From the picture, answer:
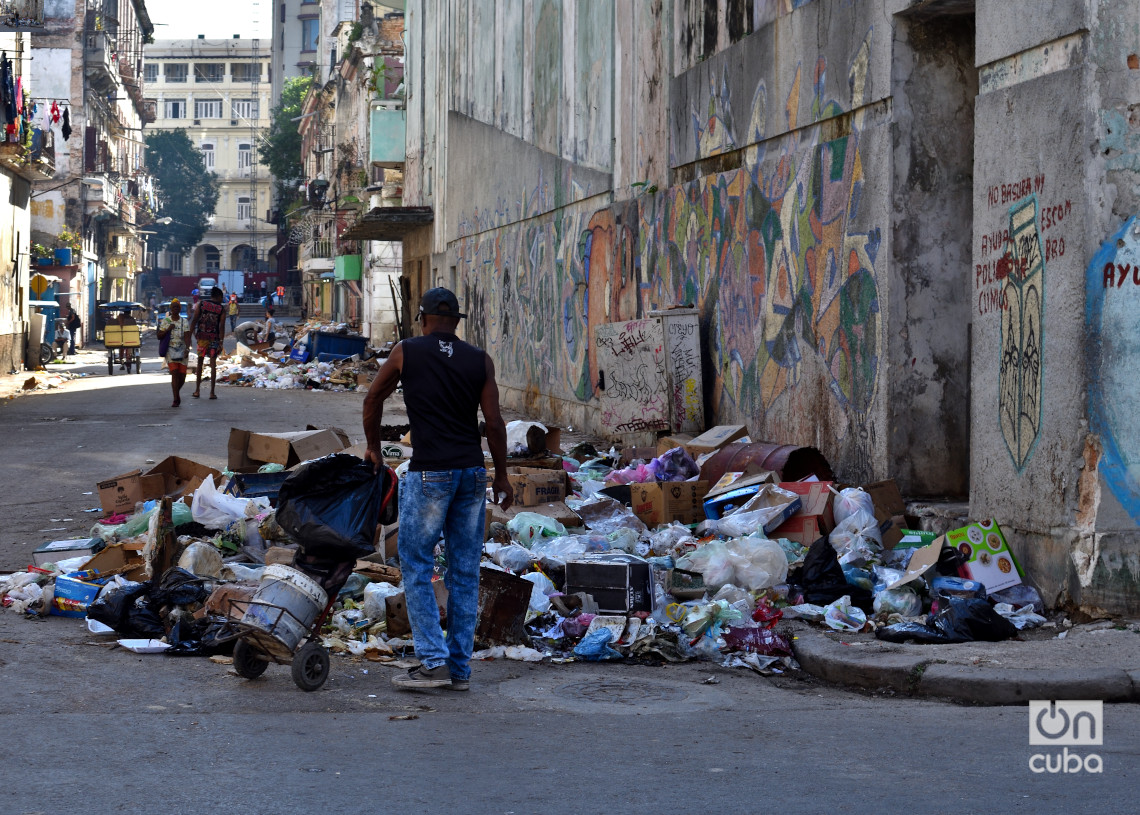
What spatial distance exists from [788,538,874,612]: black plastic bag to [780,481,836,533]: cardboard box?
0.66m

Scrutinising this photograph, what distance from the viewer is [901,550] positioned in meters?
7.96

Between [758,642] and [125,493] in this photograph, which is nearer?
[758,642]

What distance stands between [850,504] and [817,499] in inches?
8.3

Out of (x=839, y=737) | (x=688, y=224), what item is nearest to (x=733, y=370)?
(x=688, y=224)

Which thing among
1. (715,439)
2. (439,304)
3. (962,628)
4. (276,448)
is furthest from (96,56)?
(962,628)

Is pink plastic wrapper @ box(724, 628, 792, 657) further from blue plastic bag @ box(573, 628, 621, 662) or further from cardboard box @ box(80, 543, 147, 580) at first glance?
cardboard box @ box(80, 543, 147, 580)

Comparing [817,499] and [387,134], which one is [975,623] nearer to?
[817,499]

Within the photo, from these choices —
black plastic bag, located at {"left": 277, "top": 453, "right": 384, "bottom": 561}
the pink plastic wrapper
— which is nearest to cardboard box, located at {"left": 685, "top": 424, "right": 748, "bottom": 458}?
the pink plastic wrapper

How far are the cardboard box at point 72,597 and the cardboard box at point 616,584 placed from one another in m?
2.59

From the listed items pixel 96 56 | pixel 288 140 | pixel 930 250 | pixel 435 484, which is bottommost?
pixel 435 484

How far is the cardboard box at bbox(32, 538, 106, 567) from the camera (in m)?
8.17

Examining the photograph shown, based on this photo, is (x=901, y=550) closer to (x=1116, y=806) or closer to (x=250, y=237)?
(x=1116, y=806)

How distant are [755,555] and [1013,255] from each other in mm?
2203

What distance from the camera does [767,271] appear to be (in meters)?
10.7
